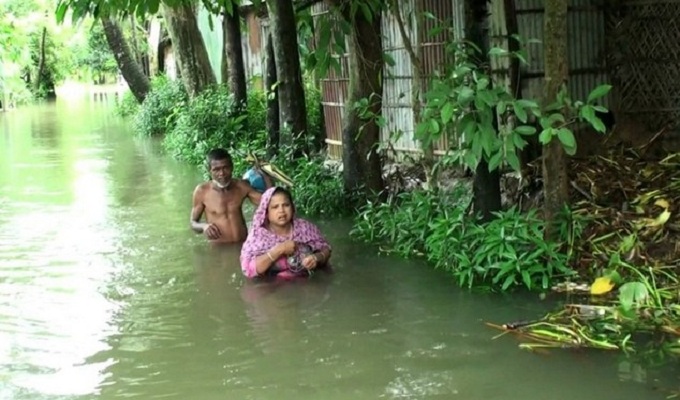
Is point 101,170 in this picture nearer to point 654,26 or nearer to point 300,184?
point 300,184

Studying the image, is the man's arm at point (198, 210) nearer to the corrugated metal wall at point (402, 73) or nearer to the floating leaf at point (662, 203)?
the corrugated metal wall at point (402, 73)

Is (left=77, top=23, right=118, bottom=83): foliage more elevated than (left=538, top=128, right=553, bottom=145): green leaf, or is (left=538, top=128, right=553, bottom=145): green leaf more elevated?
(left=77, top=23, right=118, bottom=83): foliage

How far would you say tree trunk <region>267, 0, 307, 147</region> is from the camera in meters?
11.0

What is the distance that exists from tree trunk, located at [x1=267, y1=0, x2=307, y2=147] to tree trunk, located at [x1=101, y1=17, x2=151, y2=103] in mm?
13937

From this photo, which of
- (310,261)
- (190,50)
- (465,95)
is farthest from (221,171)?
(190,50)

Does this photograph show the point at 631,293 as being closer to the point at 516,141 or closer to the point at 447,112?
the point at 516,141

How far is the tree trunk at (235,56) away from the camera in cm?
1488

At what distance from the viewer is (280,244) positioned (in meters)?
7.16

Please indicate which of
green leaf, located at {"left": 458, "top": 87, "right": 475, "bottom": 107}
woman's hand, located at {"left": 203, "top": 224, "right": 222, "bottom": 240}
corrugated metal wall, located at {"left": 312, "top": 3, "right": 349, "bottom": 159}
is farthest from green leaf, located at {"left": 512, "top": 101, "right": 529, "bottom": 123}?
corrugated metal wall, located at {"left": 312, "top": 3, "right": 349, "bottom": 159}

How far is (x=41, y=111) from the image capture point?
39.7 metres

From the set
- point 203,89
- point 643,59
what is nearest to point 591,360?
point 643,59

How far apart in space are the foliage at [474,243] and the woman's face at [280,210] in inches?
48.3

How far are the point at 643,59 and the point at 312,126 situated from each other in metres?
6.58

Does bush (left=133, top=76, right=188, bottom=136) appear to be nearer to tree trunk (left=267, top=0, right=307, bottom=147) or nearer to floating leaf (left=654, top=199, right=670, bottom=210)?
tree trunk (left=267, top=0, right=307, bottom=147)
